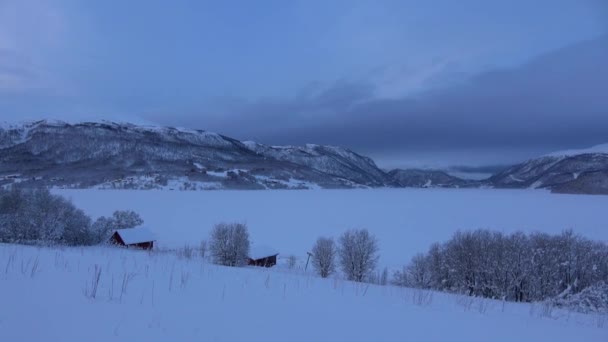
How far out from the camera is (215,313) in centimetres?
477

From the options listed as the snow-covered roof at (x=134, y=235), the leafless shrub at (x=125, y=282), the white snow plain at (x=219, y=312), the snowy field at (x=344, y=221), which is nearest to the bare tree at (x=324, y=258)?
the snowy field at (x=344, y=221)

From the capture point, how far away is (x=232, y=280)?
715 centimetres

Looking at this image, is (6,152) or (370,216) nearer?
(370,216)

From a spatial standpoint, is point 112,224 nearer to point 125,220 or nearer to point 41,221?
point 125,220

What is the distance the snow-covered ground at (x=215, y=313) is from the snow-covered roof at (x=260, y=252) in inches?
948

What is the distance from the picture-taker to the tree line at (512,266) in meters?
23.7

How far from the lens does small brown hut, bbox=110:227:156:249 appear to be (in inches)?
1217

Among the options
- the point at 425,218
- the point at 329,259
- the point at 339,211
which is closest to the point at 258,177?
the point at 339,211

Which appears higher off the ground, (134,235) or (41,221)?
(41,221)

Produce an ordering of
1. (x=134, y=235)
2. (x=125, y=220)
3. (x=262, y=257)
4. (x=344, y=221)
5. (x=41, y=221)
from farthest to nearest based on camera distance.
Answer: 1. (x=344, y=221)
2. (x=125, y=220)
3. (x=134, y=235)
4. (x=262, y=257)
5. (x=41, y=221)

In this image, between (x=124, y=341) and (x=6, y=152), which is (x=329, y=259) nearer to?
(x=124, y=341)

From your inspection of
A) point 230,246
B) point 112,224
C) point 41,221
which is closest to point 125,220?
point 112,224

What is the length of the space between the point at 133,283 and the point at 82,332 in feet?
7.42

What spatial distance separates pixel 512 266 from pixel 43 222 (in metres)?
29.2
